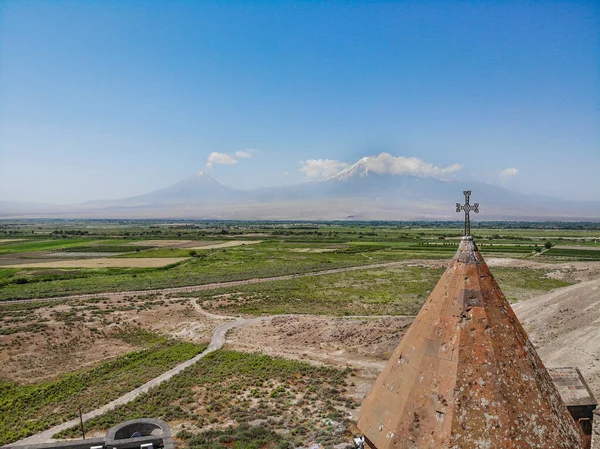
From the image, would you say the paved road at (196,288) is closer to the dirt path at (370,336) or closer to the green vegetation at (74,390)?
the dirt path at (370,336)

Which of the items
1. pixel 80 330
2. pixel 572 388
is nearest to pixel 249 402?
pixel 572 388

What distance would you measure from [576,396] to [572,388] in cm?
35

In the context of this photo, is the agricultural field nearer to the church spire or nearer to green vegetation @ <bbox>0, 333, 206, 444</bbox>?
green vegetation @ <bbox>0, 333, 206, 444</bbox>

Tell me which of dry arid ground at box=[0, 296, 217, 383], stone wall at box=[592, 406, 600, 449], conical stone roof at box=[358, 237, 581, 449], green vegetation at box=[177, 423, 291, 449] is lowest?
dry arid ground at box=[0, 296, 217, 383]

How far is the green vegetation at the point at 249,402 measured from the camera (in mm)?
A: 15258

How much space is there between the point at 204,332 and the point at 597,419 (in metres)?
25.0

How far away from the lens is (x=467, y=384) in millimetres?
4121

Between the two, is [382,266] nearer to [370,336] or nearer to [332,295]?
[332,295]

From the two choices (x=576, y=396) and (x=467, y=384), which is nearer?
(x=467, y=384)

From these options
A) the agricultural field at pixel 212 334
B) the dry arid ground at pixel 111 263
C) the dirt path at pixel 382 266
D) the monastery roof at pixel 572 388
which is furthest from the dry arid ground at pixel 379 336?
the dry arid ground at pixel 111 263

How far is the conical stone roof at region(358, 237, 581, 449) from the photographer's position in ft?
13.1

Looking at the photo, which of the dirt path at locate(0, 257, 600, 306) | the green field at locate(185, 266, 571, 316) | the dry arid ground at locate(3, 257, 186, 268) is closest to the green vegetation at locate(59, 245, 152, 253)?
the dry arid ground at locate(3, 257, 186, 268)

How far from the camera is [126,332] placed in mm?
30750

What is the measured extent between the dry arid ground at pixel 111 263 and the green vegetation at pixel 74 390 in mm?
43942
